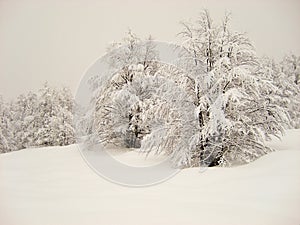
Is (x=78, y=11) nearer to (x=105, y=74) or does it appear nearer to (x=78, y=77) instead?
(x=78, y=77)

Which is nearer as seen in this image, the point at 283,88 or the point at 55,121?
the point at 283,88

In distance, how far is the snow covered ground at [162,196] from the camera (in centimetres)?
234

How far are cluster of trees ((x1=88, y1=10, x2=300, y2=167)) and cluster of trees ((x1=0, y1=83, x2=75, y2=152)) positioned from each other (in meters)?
1.27

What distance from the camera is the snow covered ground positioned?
2.34 metres

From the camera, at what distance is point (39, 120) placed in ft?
19.2

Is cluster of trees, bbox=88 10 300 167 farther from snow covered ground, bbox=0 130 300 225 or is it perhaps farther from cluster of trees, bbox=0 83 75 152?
cluster of trees, bbox=0 83 75 152

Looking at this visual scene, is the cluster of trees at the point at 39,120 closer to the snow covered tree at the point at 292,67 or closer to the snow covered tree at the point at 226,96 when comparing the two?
the snow covered tree at the point at 226,96

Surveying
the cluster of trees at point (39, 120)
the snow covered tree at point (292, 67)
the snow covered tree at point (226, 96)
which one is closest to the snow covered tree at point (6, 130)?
the cluster of trees at point (39, 120)

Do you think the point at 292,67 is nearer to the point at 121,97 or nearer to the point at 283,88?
the point at 283,88

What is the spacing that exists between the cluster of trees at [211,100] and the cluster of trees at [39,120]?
127 centimetres

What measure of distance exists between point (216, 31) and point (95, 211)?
2.60m

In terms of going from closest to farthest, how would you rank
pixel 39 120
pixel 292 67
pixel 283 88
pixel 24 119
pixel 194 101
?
pixel 194 101, pixel 292 67, pixel 283 88, pixel 24 119, pixel 39 120

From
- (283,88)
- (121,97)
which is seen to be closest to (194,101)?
(121,97)

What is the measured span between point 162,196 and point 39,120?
3922 millimetres
